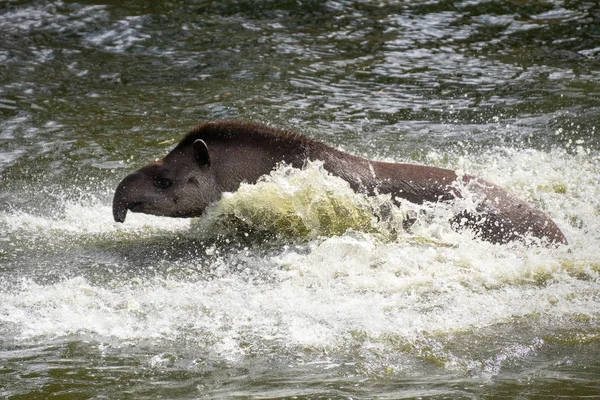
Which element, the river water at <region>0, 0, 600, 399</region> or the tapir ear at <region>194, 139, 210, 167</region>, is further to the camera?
the tapir ear at <region>194, 139, 210, 167</region>

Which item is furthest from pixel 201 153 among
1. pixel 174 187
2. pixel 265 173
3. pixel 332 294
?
pixel 332 294

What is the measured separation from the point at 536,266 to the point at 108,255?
335 centimetres

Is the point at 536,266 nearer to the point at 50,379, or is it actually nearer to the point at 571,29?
the point at 50,379

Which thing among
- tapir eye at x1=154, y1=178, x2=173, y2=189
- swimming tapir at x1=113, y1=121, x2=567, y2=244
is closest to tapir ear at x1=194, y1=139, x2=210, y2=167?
swimming tapir at x1=113, y1=121, x2=567, y2=244

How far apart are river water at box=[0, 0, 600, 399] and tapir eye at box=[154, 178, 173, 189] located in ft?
1.69

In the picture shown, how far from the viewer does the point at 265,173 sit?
751cm

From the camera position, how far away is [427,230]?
707 centimetres

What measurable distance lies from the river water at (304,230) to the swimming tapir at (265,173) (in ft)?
0.51

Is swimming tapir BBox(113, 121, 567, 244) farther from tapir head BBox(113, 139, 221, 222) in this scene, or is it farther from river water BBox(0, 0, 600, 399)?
river water BBox(0, 0, 600, 399)

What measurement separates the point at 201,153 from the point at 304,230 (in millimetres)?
1092

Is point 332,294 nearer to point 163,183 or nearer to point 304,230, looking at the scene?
point 304,230

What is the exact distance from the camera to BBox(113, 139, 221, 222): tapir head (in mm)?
7270

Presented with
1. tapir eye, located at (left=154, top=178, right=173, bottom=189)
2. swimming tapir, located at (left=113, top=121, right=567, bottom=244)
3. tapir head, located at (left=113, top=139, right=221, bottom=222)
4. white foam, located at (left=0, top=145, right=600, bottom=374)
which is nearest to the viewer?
white foam, located at (left=0, top=145, right=600, bottom=374)

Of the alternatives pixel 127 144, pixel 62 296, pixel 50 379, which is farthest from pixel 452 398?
pixel 127 144
